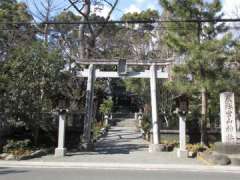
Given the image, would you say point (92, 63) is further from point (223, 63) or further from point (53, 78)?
point (223, 63)

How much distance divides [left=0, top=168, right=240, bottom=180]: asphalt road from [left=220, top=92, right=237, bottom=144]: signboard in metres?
5.04

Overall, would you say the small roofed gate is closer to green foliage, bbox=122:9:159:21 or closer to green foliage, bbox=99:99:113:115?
green foliage, bbox=122:9:159:21

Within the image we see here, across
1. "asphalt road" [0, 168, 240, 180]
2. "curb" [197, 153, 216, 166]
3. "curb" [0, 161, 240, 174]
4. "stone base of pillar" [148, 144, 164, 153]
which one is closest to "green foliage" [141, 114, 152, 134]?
"stone base of pillar" [148, 144, 164, 153]

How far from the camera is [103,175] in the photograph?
13875 mm

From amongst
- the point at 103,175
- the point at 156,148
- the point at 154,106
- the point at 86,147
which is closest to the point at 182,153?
the point at 156,148

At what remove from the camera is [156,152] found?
76.1ft

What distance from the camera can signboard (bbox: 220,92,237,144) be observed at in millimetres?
19984

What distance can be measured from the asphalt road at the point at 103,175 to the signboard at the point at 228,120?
16.5 ft

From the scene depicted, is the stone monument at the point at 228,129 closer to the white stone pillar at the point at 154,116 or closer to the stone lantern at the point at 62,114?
the white stone pillar at the point at 154,116

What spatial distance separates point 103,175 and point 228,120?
857cm

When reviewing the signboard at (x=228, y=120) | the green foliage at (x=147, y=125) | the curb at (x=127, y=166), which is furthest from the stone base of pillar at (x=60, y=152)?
the green foliage at (x=147, y=125)

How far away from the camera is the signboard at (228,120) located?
19984 millimetres

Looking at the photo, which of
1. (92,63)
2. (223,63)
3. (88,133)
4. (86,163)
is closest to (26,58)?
(92,63)

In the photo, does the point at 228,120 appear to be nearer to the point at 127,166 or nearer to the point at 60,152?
the point at 127,166
